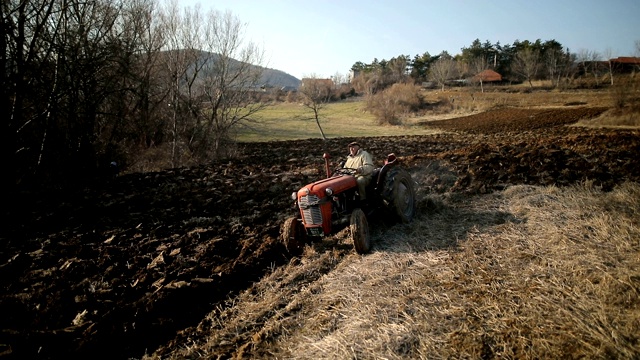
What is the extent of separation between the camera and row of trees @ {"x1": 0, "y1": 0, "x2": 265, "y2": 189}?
9289mm

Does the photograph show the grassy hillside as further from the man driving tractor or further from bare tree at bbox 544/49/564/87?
the man driving tractor

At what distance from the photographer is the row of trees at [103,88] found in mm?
9289

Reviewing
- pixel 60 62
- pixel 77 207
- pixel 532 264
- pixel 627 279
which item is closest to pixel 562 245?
pixel 532 264

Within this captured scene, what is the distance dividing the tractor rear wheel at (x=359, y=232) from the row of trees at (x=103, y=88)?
348 inches

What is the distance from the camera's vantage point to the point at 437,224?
222 inches

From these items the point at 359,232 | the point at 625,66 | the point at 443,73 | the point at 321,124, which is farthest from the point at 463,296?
the point at 625,66

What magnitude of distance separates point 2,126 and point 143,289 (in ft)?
25.2

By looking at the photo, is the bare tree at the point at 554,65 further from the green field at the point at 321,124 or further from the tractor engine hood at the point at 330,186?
the tractor engine hood at the point at 330,186

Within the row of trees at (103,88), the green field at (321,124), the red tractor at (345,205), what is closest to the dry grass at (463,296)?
the red tractor at (345,205)

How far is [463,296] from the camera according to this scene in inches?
135

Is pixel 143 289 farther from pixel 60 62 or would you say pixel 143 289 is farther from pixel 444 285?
→ pixel 60 62

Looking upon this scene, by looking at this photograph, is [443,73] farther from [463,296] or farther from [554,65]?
[463,296]

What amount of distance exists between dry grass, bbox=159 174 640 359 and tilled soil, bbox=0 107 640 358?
61 cm

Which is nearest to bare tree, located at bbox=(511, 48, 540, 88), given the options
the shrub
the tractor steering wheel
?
the shrub
